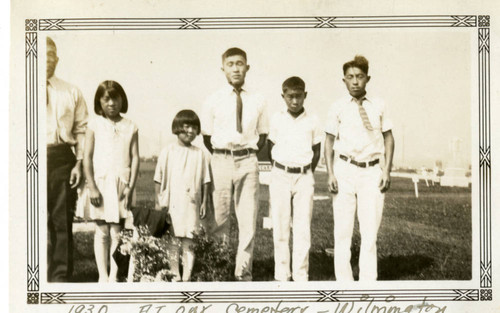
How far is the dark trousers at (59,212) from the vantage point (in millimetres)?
4164

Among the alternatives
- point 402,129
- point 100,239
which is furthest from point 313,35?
point 100,239

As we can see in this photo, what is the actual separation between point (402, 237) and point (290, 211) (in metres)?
0.85

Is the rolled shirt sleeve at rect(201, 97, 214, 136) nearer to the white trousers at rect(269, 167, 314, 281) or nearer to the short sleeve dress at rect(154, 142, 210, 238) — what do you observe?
the short sleeve dress at rect(154, 142, 210, 238)

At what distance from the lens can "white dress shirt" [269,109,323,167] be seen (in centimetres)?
416

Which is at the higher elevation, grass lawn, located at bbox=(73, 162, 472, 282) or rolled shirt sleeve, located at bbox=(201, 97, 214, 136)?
rolled shirt sleeve, located at bbox=(201, 97, 214, 136)

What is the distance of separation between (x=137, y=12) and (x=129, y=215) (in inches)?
58.5

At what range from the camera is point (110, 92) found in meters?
4.20

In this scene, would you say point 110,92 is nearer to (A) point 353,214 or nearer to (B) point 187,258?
(B) point 187,258

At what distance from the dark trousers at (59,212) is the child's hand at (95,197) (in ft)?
0.43

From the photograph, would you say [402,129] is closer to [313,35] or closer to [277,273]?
[313,35]

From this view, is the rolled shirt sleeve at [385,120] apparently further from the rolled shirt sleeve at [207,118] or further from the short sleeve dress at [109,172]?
the short sleeve dress at [109,172]

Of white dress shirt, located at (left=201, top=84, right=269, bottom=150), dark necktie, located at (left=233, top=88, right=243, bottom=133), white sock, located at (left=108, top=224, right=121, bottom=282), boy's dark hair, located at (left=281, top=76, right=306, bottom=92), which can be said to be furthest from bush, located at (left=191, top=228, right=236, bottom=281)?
boy's dark hair, located at (left=281, top=76, right=306, bottom=92)

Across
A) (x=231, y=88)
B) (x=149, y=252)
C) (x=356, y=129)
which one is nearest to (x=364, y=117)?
(x=356, y=129)

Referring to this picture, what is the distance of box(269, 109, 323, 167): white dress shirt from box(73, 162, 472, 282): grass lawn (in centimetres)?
20
